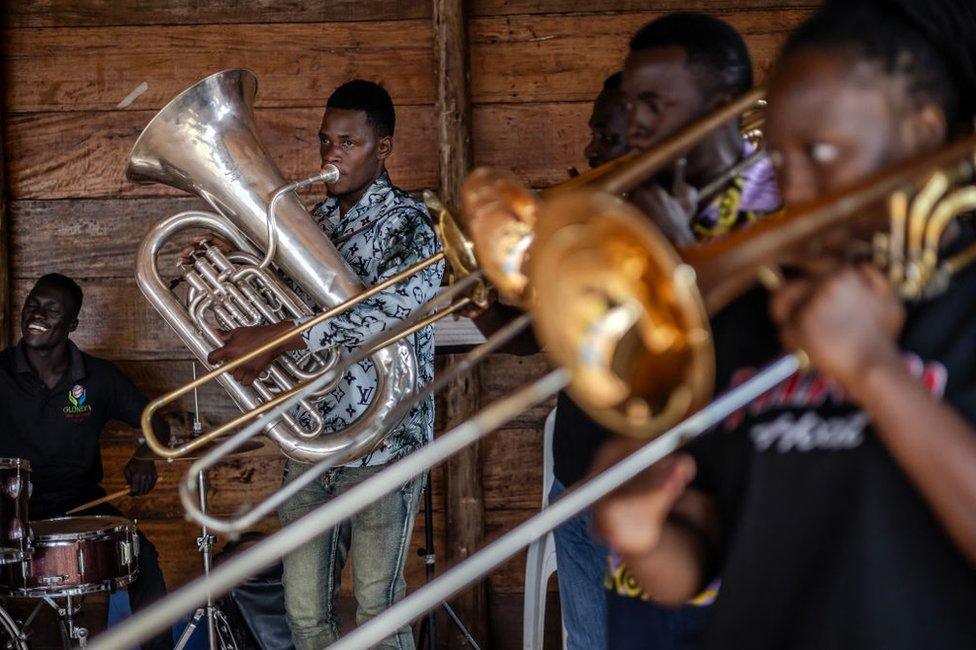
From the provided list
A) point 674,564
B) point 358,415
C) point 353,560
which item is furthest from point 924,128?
point 353,560

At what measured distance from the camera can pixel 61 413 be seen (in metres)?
3.75

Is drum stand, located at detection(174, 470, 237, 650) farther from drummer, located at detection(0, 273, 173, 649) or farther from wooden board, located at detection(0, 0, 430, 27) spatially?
wooden board, located at detection(0, 0, 430, 27)

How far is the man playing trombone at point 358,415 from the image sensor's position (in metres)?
2.69

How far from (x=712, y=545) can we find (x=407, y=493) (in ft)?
5.19

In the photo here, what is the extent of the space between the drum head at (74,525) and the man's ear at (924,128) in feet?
9.33

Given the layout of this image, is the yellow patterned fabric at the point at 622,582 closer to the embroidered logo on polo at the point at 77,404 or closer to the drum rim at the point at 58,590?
the drum rim at the point at 58,590

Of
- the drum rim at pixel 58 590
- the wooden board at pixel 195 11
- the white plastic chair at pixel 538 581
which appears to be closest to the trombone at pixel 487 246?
the white plastic chair at pixel 538 581

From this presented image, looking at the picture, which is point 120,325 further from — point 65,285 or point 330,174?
point 330,174

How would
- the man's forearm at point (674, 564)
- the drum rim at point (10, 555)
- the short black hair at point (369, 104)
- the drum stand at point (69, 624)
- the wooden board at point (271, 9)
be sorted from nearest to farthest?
1. the man's forearm at point (674, 564)
2. the short black hair at point (369, 104)
3. the drum rim at point (10, 555)
4. the drum stand at point (69, 624)
5. the wooden board at point (271, 9)

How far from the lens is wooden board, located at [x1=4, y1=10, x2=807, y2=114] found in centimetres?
386

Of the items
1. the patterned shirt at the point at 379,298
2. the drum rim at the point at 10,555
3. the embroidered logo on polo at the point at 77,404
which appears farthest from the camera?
the embroidered logo on polo at the point at 77,404

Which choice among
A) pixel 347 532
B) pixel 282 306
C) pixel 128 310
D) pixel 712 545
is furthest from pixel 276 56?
pixel 712 545

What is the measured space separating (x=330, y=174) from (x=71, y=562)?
1463mm

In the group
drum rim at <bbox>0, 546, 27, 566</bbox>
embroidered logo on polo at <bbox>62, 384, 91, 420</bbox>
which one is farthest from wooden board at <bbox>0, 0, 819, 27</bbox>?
drum rim at <bbox>0, 546, 27, 566</bbox>
